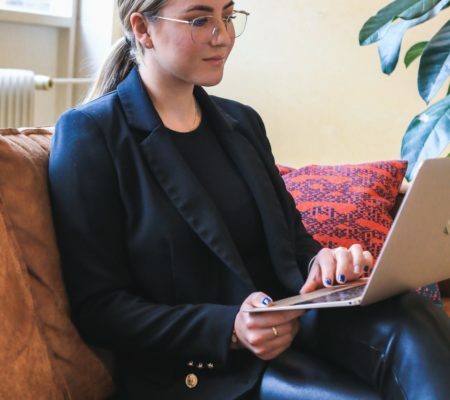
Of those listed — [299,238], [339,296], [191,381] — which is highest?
[339,296]

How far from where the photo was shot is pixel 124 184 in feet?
4.17

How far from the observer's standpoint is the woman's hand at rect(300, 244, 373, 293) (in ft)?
4.29

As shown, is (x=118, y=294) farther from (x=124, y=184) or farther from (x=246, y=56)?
(x=246, y=56)

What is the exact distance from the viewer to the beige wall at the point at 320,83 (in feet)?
8.79

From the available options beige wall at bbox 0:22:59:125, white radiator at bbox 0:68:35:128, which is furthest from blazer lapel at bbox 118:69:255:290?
beige wall at bbox 0:22:59:125

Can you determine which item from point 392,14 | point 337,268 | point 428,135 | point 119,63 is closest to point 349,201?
point 428,135

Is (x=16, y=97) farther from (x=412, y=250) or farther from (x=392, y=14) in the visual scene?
(x=412, y=250)

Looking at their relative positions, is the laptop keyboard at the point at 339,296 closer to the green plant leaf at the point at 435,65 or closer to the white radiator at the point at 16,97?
the green plant leaf at the point at 435,65

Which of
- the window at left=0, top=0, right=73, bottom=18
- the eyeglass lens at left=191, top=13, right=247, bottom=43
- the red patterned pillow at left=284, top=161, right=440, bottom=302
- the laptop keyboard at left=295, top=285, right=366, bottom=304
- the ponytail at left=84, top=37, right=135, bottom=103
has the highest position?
the eyeglass lens at left=191, top=13, right=247, bottom=43

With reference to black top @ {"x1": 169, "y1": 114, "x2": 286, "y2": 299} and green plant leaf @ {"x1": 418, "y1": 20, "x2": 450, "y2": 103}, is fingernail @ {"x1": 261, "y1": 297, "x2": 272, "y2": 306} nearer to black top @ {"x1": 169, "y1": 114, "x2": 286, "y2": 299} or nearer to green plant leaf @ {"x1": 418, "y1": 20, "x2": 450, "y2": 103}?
black top @ {"x1": 169, "y1": 114, "x2": 286, "y2": 299}

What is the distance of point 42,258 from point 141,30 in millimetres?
450

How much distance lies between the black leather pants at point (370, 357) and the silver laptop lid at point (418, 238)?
48 mm

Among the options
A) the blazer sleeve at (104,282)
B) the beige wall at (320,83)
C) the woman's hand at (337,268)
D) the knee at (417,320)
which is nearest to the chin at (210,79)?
the blazer sleeve at (104,282)

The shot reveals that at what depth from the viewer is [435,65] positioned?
164 centimetres
